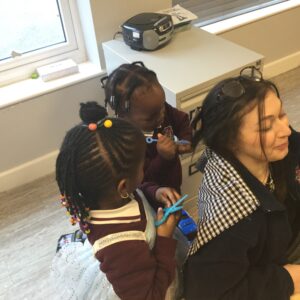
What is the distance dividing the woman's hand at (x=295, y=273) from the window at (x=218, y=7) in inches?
68.6

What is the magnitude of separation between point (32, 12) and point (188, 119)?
1.00 metres

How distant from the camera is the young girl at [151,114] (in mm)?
1136

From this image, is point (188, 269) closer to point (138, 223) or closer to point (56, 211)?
point (138, 223)

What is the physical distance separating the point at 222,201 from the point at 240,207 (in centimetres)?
4

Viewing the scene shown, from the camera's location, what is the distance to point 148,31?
1.53m

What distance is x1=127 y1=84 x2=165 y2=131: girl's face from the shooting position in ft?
3.70

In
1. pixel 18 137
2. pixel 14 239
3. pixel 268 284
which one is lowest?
pixel 14 239

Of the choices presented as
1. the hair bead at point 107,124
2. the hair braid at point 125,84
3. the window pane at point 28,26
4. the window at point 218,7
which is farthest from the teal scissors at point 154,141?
the window at point 218,7

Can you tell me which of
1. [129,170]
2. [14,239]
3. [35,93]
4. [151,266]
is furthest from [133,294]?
[35,93]

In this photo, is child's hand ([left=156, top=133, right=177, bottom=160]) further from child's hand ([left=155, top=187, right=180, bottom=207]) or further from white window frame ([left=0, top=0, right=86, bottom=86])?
white window frame ([left=0, top=0, right=86, bottom=86])

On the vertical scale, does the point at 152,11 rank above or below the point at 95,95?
above

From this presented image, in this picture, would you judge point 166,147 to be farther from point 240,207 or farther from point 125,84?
point 240,207

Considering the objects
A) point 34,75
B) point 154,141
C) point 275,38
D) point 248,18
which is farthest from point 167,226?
point 275,38

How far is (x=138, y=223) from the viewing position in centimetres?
84
